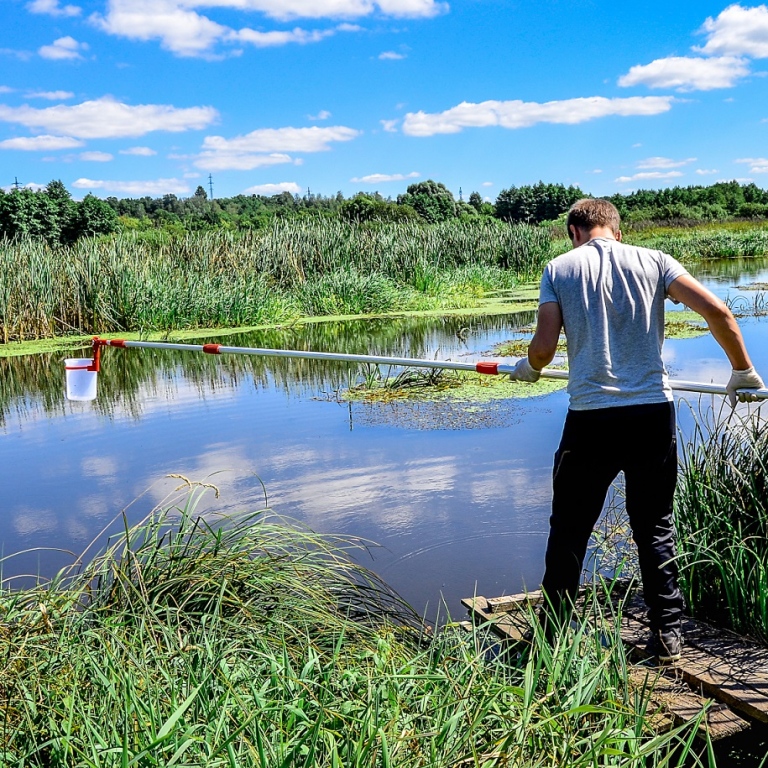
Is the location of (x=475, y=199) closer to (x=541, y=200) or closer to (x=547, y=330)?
(x=541, y=200)

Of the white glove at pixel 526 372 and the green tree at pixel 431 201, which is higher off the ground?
the green tree at pixel 431 201

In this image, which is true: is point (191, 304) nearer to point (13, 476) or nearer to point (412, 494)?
point (13, 476)

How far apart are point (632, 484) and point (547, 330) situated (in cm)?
68

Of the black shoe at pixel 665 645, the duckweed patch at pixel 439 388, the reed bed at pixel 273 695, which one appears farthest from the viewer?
the duckweed patch at pixel 439 388

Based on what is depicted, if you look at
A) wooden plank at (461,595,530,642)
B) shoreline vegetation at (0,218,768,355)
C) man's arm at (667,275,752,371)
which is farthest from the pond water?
shoreline vegetation at (0,218,768,355)

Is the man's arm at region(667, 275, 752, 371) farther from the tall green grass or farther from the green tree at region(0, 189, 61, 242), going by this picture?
the green tree at region(0, 189, 61, 242)

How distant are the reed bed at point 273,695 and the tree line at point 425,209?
33328 millimetres

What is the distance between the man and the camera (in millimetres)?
3256

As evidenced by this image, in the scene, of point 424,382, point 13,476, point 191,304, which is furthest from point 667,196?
point 13,476

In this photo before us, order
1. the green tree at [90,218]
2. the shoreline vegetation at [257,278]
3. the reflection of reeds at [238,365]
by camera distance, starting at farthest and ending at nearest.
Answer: the green tree at [90,218] → the shoreline vegetation at [257,278] → the reflection of reeds at [238,365]

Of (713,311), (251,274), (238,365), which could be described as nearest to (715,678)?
(713,311)

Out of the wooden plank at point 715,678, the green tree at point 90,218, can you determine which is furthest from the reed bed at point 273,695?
the green tree at point 90,218

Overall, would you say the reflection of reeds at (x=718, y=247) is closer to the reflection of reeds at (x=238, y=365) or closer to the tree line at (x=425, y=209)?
the tree line at (x=425, y=209)

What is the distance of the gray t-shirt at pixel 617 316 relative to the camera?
3250 millimetres
